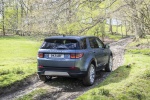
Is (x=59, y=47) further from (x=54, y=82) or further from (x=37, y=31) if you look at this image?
(x=37, y=31)

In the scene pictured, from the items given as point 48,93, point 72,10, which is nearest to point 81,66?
point 48,93

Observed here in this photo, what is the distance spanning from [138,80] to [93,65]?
1948 mm

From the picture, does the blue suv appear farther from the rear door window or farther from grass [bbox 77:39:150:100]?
grass [bbox 77:39:150:100]

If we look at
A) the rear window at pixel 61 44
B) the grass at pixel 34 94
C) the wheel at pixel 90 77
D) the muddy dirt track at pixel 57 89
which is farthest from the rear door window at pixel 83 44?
the grass at pixel 34 94

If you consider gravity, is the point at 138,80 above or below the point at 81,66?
below

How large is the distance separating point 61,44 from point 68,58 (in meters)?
0.70

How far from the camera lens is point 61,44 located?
9586 millimetres

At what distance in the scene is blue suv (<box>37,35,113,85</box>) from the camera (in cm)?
918

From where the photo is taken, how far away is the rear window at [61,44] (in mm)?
9445

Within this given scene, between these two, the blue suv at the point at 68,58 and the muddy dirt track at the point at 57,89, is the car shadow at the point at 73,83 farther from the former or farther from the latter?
the blue suv at the point at 68,58

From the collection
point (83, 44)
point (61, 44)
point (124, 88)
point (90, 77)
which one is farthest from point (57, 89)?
point (124, 88)

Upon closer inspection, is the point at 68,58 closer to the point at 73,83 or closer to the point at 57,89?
the point at 57,89

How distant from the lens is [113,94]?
8.23 meters

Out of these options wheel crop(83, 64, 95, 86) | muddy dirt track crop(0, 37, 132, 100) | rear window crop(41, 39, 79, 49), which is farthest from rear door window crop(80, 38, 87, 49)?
muddy dirt track crop(0, 37, 132, 100)
